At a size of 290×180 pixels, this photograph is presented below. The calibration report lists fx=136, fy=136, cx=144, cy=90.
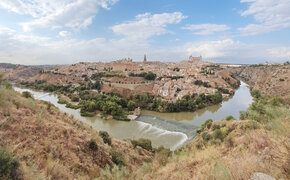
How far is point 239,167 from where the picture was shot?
1.92 meters

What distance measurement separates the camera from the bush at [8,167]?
2138 mm

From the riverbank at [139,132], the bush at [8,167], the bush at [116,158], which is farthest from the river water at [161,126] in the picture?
the bush at [8,167]

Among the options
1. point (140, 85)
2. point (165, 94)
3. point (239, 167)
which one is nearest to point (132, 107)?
point (165, 94)

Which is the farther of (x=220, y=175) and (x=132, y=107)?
(x=132, y=107)

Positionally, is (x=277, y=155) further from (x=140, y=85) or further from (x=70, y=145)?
(x=140, y=85)

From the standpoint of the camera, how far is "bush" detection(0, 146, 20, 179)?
7.02ft

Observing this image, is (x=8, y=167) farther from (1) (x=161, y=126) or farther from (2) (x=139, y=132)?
(1) (x=161, y=126)

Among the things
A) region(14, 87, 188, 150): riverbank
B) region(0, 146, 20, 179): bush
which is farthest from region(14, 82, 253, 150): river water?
region(0, 146, 20, 179): bush

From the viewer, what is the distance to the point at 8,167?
7.23ft

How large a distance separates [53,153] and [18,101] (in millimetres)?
3322

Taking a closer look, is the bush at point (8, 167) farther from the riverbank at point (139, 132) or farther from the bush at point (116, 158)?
the riverbank at point (139, 132)

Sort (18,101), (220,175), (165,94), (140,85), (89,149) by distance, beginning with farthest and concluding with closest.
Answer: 1. (140,85)
2. (165,94)
3. (18,101)
4. (89,149)
5. (220,175)

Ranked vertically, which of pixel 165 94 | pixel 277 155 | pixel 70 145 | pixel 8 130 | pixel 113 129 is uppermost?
pixel 277 155

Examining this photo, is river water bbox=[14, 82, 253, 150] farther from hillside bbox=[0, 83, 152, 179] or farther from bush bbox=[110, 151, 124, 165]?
hillside bbox=[0, 83, 152, 179]
